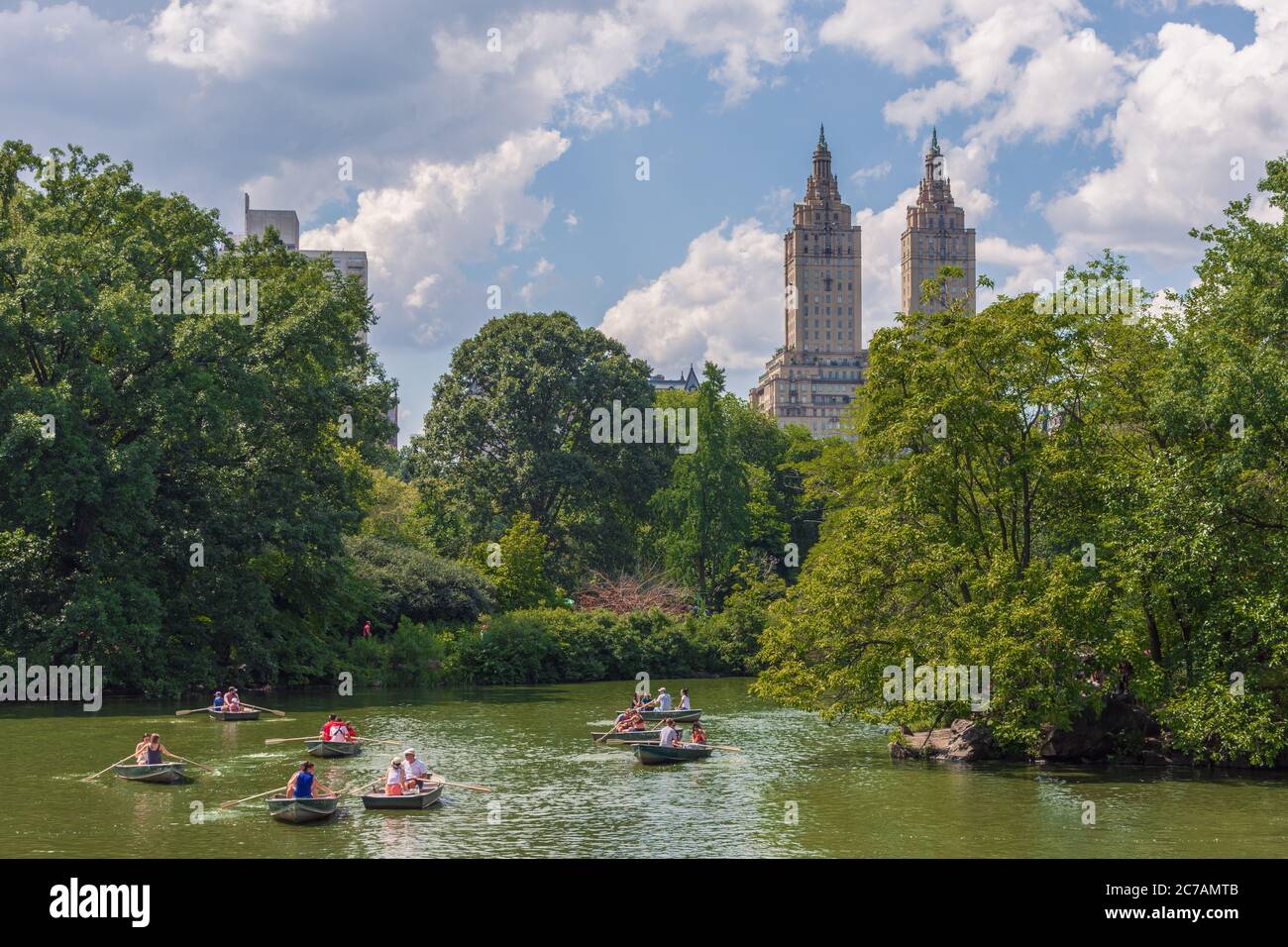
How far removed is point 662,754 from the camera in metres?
33.8

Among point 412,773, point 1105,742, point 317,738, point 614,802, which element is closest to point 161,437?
point 317,738

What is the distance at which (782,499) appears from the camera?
87.1m

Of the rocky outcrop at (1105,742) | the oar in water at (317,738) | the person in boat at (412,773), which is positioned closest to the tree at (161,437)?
the oar in water at (317,738)

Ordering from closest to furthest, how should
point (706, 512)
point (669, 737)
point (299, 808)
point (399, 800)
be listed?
point (299, 808)
point (399, 800)
point (669, 737)
point (706, 512)

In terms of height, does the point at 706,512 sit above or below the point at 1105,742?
above

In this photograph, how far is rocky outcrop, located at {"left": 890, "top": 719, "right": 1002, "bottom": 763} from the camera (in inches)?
1324

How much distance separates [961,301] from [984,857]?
57.2 ft

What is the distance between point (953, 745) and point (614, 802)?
10.6 meters

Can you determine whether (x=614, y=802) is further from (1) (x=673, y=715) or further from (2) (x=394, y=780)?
(1) (x=673, y=715)

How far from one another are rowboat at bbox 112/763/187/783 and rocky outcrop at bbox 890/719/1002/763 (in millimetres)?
17858

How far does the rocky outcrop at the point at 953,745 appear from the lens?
3362 cm

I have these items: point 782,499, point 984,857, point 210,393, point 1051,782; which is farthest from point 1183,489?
point 782,499
